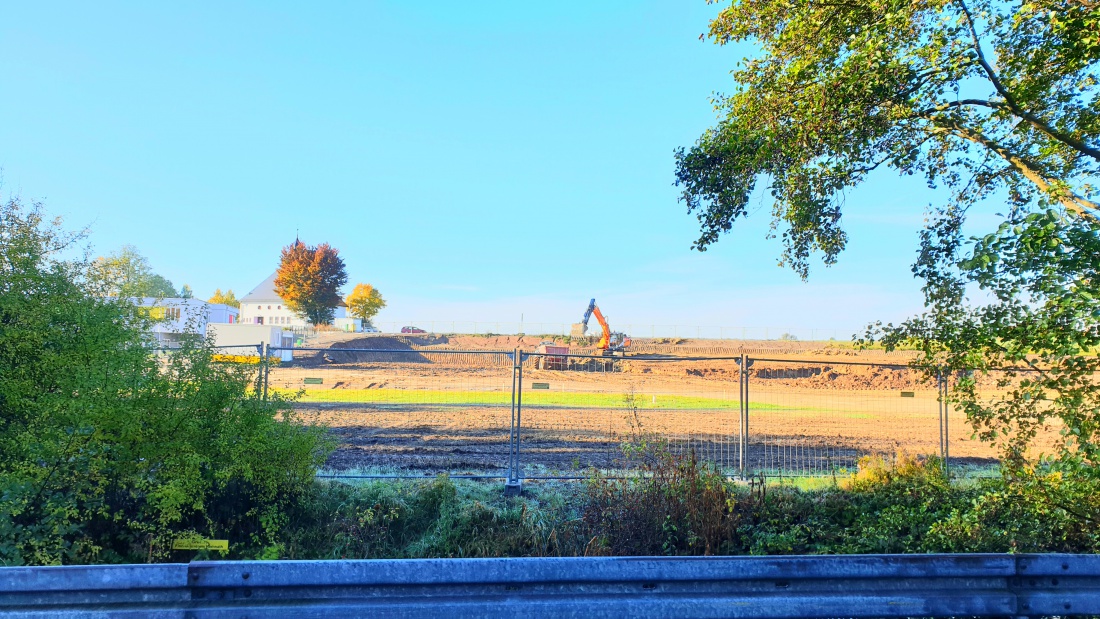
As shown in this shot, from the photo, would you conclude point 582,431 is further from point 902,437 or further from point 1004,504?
point 1004,504

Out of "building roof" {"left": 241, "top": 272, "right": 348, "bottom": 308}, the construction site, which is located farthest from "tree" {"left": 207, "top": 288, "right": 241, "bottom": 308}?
the construction site

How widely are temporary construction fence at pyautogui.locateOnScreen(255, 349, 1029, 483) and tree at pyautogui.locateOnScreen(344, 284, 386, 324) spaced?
66.8 m

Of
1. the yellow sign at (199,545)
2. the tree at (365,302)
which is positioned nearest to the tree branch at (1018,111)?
the yellow sign at (199,545)

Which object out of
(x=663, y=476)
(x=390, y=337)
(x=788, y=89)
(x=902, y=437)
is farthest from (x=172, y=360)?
(x=390, y=337)

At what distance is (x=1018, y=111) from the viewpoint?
20.6ft

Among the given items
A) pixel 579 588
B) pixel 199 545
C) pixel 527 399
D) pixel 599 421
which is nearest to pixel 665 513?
pixel 579 588

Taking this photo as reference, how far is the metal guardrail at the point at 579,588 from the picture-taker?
121 inches

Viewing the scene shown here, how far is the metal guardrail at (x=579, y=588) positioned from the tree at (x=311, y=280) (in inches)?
3013

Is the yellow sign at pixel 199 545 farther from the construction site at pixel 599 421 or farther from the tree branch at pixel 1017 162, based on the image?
the tree branch at pixel 1017 162

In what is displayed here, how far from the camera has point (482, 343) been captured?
5819cm

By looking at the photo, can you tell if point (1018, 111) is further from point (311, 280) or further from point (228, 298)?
point (228, 298)

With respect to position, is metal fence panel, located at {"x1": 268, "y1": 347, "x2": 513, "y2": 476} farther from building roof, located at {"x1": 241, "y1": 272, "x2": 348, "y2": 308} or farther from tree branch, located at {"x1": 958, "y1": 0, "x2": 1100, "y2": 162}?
building roof, located at {"x1": 241, "y1": 272, "x2": 348, "y2": 308}

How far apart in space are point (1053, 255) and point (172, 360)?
748 centimetres

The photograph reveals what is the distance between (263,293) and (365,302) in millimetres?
22325
